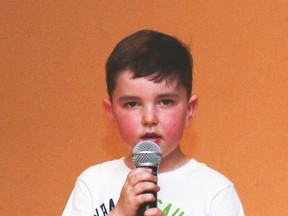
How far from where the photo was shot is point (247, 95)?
161 cm

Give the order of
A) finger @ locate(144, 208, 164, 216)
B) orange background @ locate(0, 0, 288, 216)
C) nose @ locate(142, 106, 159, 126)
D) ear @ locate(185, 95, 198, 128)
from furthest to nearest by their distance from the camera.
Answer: orange background @ locate(0, 0, 288, 216), ear @ locate(185, 95, 198, 128), nose @ locate(142, 106, 159, 126), finger @ locate(144, 208, 164, 216)

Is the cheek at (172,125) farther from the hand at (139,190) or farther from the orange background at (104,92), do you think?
the orange background at (104,92)

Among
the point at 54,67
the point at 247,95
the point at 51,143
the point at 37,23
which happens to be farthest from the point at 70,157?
the point at 247,95

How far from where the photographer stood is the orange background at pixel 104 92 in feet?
5.23

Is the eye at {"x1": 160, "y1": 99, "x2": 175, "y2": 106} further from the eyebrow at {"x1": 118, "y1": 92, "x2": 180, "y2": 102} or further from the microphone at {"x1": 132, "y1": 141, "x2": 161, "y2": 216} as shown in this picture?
the microphone at {"x1": 132, "y1": 141, "x2": 161, "y2": 216}

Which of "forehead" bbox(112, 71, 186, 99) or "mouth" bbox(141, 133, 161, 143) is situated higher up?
"forehead" bbox(112, 71, 186, 99)

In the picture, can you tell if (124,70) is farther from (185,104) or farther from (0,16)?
(0,16)

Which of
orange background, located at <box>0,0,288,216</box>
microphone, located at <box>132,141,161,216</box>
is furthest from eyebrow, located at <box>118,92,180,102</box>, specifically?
orange background, located at <box>0,0,288,216</box>

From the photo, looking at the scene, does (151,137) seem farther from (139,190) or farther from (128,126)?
(139,190)

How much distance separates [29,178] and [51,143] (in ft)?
0.39

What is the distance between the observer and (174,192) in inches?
52.1

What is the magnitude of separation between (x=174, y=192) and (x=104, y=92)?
50cm

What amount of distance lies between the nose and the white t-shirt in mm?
162

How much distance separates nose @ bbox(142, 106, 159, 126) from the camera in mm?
1222
